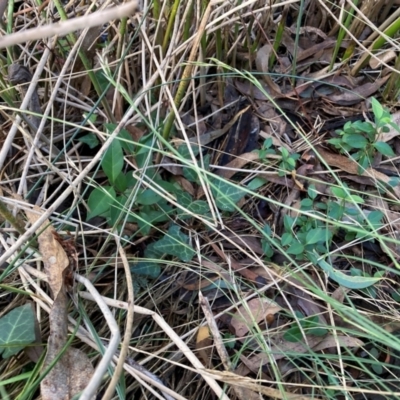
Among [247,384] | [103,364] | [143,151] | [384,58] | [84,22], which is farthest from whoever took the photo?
[384,58]

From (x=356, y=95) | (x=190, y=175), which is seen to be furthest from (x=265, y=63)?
(x=190, y=175)

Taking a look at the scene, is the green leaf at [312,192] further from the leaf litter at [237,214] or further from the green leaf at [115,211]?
the green leaf at [115,211]

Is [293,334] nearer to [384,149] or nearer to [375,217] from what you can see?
[375,217]

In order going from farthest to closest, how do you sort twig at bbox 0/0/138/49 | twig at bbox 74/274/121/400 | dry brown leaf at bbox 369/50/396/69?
dry brown leaf at bbox 369/50/396/69, twig at bbox 74/274/121/400, twig at bbox 0/0/138/49

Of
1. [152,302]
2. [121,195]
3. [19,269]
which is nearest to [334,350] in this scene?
[152,302]

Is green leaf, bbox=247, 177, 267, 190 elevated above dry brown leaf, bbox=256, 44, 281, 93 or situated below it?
below

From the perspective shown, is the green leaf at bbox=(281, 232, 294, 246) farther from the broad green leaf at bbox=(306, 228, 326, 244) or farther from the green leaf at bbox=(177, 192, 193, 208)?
the green leaf at bbox=(177, 192, 193, 208)

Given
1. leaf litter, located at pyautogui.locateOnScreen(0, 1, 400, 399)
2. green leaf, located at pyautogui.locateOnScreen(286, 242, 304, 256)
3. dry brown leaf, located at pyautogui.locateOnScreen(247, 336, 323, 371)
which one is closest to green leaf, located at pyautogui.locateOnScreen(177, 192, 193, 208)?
leaf litter, located at pyautogui.locateOnScreen(0, 1, 400, 399)

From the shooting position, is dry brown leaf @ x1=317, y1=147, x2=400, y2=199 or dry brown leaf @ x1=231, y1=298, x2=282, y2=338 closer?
dry brown leaf @ x1=231, y1=298, x2=282, y2=338
